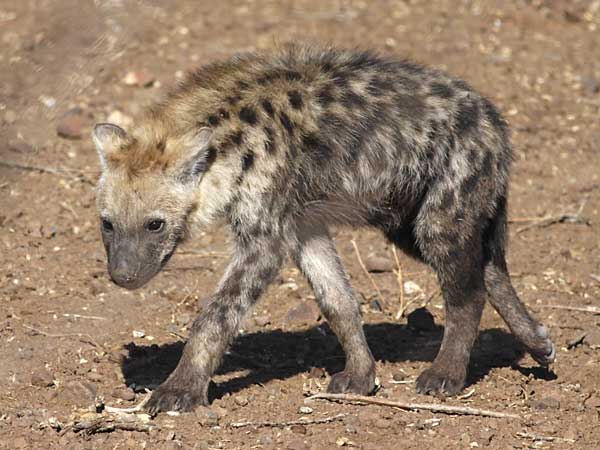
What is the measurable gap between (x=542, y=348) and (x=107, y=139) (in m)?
2.77

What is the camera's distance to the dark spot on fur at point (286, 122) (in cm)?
647

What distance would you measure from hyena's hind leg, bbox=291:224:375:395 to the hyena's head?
0.74m

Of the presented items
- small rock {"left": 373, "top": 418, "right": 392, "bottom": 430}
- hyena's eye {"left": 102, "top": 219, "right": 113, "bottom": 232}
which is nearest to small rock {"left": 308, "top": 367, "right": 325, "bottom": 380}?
small rock {"left": 373, "top": 418, "right": 392, "bottom": 430}

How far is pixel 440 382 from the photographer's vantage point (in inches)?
264

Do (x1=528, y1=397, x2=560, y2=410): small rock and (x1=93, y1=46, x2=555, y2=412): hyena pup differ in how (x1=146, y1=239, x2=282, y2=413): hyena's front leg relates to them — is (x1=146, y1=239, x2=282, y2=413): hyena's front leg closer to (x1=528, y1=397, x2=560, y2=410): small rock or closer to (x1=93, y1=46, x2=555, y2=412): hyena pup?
(x1=93, y1=46, x2=555, y2=412): hyena pup

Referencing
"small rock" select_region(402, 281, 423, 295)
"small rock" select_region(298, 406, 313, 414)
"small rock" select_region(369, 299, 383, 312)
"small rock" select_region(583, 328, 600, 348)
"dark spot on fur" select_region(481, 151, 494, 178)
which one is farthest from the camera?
"small rock" select_region(402, 281, 423, 295)

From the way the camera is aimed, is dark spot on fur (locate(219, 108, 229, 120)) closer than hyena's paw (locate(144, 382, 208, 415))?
No

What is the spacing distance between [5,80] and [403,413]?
484 centimetres

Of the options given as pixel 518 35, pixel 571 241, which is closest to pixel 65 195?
pixel 571 241

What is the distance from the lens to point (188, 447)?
5.88 meters

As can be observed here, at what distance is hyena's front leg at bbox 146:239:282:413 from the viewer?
627cm

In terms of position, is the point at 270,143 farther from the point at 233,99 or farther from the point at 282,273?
the point at 282,273

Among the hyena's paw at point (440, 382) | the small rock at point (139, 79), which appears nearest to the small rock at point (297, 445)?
the hyena's paw at point (440, 382)

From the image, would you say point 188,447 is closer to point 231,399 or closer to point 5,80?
point 231,399
